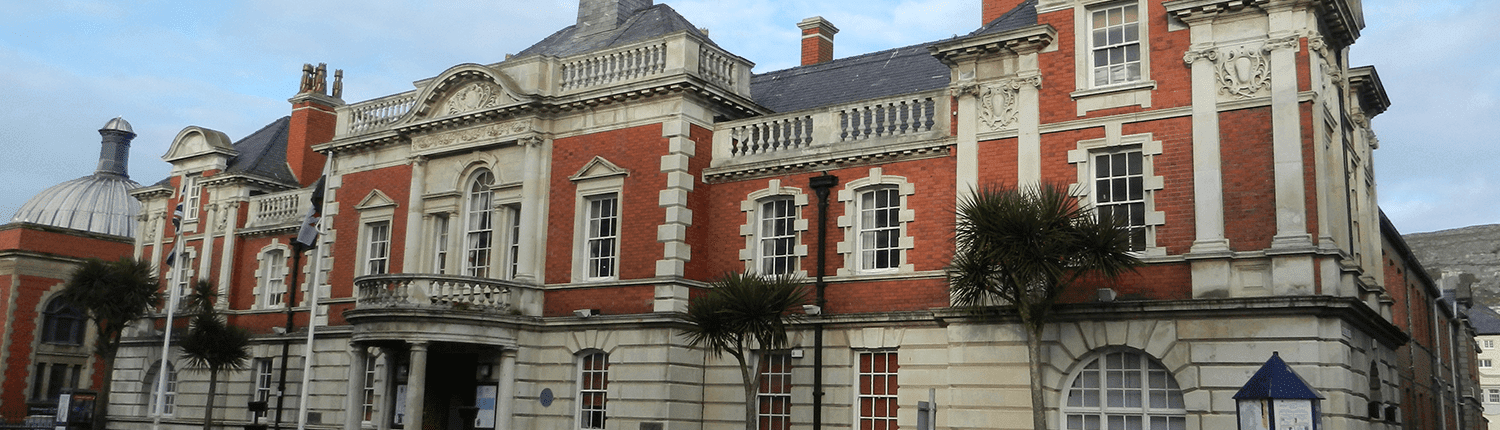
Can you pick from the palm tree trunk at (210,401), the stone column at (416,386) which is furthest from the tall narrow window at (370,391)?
the stone column at (416,386)

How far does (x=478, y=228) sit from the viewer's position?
25.3 metres

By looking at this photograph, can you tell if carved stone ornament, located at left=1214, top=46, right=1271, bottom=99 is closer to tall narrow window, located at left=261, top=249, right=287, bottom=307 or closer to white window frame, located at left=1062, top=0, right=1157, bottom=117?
white window frame, located at left=1062, top=0, right=1157, bottom=117

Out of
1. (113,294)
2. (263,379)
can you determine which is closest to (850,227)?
(263,379)

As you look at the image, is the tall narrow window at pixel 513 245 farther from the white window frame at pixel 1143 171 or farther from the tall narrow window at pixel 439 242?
the white window frame at pixel 1143 171

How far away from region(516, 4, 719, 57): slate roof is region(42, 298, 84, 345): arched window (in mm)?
25077

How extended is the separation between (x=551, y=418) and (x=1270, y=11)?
46.4 ft

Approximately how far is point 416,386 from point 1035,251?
38.1ft

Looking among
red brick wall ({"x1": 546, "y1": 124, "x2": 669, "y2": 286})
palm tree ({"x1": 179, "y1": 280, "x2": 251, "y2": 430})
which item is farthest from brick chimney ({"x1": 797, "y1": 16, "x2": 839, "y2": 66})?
palm tree ({"x1": 179, "y1": 280, "x2": 251, "y2": 430})

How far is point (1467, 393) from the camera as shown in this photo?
135 ft

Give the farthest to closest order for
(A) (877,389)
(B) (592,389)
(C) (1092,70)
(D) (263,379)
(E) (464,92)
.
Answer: (D) (263,379) → (E) (464,92) → (B) (592,389) → (A) (877,389) → (C) (1092,70)

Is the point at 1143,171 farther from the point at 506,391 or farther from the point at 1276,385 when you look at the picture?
the point at 506,391

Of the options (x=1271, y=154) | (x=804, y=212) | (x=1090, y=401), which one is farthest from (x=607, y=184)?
(x=1271, y=154)

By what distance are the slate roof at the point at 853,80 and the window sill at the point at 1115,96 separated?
4.82 metres

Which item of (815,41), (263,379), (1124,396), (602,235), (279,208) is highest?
(815,41)
